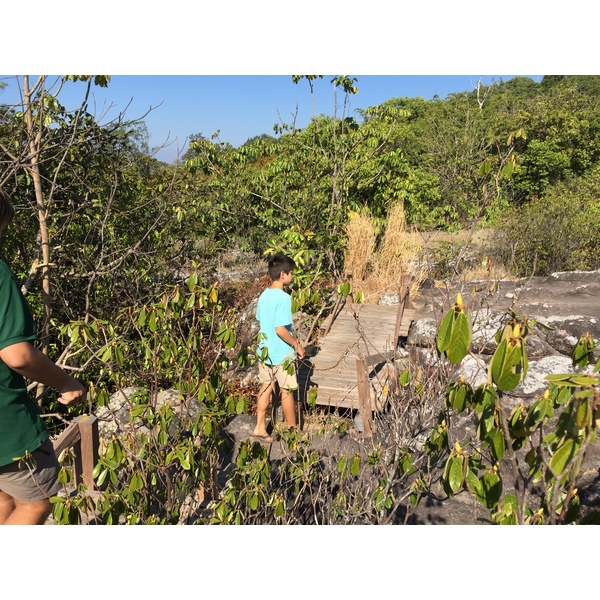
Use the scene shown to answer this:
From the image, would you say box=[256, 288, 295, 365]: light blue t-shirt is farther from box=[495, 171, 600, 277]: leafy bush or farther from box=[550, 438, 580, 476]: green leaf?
box=[495, 171, 600, 277]: leafy bush

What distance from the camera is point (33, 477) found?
2.03 metres

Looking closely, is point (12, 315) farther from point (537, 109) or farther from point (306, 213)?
point (537, 109)

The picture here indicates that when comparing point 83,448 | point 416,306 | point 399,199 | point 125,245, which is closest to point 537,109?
point 399,199

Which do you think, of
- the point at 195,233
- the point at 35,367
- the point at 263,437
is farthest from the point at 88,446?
the point at 195,233

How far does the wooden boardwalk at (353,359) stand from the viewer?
4555mm

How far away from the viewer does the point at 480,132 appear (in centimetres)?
2191

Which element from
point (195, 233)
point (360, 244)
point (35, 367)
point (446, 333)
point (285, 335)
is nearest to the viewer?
point (446, 333)

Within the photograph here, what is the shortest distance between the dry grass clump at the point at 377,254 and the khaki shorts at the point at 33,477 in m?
7.98

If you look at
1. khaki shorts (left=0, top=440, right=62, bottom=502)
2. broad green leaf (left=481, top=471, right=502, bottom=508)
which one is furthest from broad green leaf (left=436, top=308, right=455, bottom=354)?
khaki shorts (left=0, top=440, right=62, bottom=502)

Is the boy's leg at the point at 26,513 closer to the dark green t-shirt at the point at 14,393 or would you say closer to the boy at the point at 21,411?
the boy at the point at 21,411

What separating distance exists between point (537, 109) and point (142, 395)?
24.0m

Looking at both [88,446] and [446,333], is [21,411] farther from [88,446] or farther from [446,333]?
[446,333]

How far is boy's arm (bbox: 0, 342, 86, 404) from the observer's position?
6.07ft

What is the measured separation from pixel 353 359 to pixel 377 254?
15.3 ft
